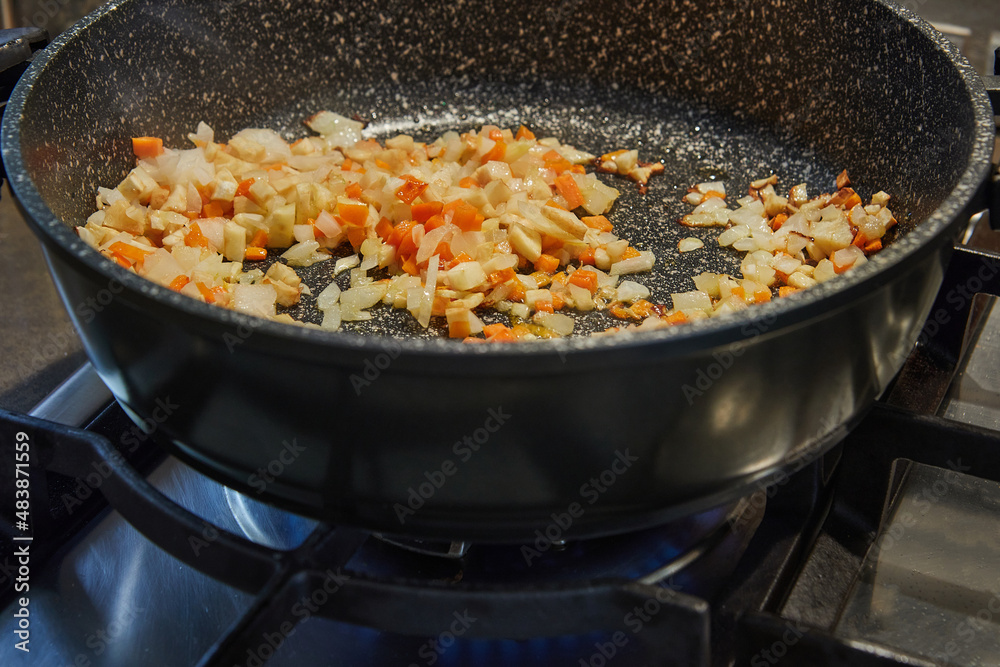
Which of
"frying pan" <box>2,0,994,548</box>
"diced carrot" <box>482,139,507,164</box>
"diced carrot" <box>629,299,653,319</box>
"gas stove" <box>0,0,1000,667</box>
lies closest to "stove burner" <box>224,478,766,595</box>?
"gas stove" <box>0,0,1000,667</box>

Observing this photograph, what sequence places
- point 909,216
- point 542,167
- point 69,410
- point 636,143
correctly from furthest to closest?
point 636,143 → point 542,167 → point 909,216 → point 69,410

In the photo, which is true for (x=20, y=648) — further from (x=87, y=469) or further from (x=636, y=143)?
(x=636, y=143)

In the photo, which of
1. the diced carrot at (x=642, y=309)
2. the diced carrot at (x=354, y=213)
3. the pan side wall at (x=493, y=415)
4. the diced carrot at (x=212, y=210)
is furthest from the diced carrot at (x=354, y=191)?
the pan side wall at (x=493, y=415)

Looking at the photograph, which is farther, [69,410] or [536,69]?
[536,69]

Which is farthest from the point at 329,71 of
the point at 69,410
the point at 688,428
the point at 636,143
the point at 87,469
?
the point at 688,428

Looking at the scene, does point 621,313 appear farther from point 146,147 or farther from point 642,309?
point 146,147

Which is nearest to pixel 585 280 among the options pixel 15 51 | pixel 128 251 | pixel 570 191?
pixel 570 191
